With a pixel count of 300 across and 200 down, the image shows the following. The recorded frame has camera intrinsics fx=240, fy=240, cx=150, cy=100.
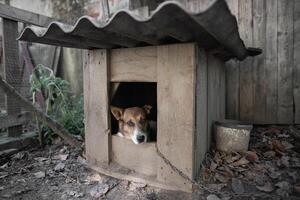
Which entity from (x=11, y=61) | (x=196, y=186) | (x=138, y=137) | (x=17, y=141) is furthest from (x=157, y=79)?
(x=17, y=141)

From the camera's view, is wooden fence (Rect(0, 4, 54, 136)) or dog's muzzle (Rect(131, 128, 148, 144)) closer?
dog's muzzle (Rect(131, 128, 148, 144))

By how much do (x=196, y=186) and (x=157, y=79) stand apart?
39.4 inches

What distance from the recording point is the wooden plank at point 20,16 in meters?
2.98

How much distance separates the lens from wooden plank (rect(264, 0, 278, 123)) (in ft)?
11.5

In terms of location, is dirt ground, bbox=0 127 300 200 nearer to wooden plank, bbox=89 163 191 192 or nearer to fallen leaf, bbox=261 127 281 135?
wooden plank, bbox=89 163 191 192

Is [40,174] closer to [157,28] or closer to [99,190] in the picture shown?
[99,190]

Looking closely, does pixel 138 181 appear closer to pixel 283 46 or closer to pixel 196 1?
pixel 283 46

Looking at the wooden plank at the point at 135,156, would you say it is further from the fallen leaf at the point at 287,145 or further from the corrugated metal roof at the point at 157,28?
the fallen leaf at the point at 287,145

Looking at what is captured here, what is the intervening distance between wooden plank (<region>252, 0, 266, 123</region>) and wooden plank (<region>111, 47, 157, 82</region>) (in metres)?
2.17

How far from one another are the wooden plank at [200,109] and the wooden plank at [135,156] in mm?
415

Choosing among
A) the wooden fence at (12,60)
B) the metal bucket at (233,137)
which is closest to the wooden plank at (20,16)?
the wooden fence at (12,60)

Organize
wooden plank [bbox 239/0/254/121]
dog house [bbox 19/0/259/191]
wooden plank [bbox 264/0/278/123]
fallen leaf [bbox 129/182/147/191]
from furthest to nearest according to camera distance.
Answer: wooden plank [bbox 239/0/254/121] → wooden plank [bbox 264/0/278/123] → fallen leaf [bbox 129/182/147/191] → dog house [bbox 19/0/259/191]

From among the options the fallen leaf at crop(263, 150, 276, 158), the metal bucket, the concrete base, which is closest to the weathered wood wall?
the fallen leaf at crop(263, 150, 276, 158)

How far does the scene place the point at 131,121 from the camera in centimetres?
269
